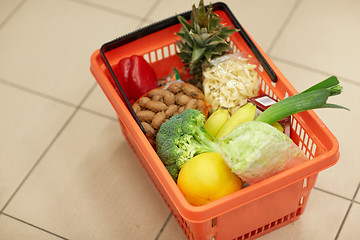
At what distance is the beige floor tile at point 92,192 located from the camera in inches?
57.2

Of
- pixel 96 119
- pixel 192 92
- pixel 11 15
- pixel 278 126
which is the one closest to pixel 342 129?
pixel 278 126

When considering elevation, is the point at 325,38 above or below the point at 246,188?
above

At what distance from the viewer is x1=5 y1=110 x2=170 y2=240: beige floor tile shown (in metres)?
1.45

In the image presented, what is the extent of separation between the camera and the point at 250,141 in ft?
3.47

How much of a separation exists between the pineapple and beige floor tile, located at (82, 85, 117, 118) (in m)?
0.41

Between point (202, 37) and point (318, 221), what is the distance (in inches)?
25.1

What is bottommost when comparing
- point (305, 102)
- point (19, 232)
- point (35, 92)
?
point (19, 232)

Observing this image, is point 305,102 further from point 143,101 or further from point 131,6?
point 131,6

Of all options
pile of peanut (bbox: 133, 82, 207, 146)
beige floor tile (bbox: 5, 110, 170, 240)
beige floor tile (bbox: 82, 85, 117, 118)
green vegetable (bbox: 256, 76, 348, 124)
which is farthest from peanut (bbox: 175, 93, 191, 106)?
beige floor tile (bbox: 82, 85, 117, 118)

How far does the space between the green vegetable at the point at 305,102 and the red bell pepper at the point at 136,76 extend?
16.0 inches

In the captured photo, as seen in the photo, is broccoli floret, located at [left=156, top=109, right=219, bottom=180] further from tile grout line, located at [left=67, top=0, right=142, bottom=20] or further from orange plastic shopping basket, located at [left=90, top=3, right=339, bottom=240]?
tile grout line, located at [left=67, top=0, right=142, bottom=20]

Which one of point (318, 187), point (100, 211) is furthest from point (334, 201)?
point (100, 211)

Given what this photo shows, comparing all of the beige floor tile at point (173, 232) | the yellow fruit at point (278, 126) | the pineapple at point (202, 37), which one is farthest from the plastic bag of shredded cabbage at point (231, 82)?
the beige floor tile at point (173, 232)

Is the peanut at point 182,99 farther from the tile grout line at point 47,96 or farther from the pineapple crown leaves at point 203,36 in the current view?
the tile grout line at point 47,96
